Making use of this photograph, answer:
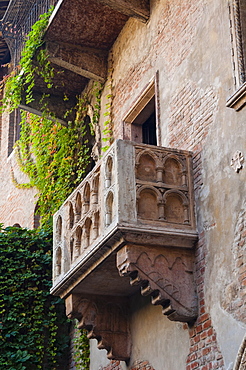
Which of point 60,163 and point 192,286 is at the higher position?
point 60,163

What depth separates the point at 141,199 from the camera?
7559 millimetres

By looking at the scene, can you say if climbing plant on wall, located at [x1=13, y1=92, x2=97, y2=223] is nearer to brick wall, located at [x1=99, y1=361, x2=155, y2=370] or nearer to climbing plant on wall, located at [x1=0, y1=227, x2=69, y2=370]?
climbing plant on wall, located at [x1=0, y1=227, x2=69, y2=370]

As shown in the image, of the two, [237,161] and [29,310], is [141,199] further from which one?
[29,310]

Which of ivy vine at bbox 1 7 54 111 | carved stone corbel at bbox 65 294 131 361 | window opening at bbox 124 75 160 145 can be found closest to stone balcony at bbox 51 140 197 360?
carved stone corbel at bbox 65 294 131 361

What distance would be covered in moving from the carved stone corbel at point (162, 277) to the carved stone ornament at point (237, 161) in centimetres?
112

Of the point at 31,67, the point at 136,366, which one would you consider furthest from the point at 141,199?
the point at 31,67

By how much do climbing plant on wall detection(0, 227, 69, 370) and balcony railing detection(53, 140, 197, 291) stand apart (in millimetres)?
2761

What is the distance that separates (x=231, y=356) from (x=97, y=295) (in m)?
2.67

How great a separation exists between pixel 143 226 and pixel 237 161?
3.64 feet

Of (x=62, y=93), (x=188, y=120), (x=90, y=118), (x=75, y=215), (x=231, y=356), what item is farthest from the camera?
(x=62, y=93)

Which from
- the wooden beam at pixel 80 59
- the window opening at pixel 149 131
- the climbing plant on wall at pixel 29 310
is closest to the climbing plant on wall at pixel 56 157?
the wooden beam at pixel 80 59

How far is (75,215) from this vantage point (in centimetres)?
880

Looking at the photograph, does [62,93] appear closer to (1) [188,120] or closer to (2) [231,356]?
(1) [188,120]

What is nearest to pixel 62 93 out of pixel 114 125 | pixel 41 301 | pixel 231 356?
pixel 114 125
